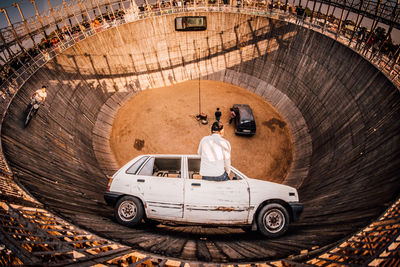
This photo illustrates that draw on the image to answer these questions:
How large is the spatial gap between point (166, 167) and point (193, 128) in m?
9.39

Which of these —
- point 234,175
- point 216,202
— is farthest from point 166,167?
point 234,175

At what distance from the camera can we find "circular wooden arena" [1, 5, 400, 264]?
21.3ft

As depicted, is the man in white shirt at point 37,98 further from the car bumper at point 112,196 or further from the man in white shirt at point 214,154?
the man in white shirt at point 214,154

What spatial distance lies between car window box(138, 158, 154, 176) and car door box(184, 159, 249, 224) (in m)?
1.35

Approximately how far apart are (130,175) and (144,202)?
94 cm

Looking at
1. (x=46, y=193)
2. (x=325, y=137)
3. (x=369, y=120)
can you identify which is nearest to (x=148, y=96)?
(x=46, y=193)

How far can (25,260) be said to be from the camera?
2562 millimetres

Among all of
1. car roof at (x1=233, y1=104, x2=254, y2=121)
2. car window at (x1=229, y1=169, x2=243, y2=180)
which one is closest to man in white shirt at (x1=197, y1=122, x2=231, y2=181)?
car window at (x1=229, y1=169, x2=243, y2=180)

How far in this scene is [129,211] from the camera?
6492mm

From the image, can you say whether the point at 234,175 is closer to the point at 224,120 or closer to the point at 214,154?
the point at 214,154

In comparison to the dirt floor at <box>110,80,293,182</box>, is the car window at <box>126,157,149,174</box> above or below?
below

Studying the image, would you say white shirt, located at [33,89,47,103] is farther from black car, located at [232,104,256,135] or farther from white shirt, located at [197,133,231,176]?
black car, located at [232,104,256,135]

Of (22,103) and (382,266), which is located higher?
(22,103)

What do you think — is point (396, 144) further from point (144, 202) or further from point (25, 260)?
point (25, 260)
